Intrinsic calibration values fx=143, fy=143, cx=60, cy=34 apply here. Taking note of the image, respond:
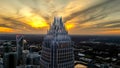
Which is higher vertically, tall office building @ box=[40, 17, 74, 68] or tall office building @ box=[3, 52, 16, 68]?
tall office building @ box=[40, 17, 74, 68]

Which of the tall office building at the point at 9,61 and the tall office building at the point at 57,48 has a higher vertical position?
the tall office building at the point at 57,48

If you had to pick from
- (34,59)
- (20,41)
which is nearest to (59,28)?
(34,59)

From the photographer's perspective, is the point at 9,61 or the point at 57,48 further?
the point at 9,61

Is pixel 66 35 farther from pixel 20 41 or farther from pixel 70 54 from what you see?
pixel 20 41

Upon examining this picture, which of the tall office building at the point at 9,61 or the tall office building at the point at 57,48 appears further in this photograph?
the tall office building at the point at 9,61

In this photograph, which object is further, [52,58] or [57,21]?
[57,21]

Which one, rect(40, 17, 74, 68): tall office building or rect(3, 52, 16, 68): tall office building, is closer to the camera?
rect(40, 17, 74, 68): tall office building

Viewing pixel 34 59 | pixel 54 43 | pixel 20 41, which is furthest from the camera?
pixel 20 41

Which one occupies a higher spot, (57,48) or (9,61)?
(57,48)
